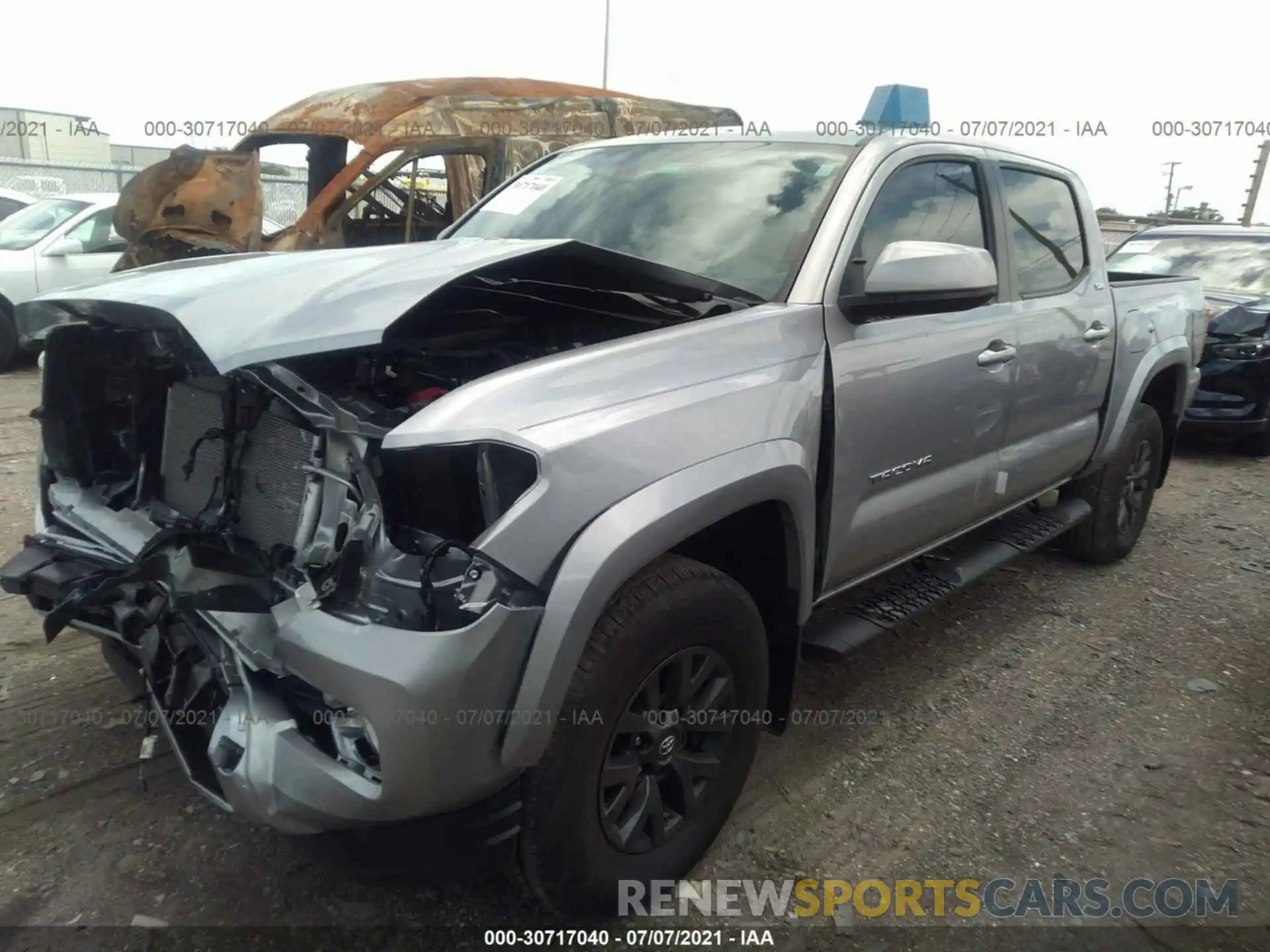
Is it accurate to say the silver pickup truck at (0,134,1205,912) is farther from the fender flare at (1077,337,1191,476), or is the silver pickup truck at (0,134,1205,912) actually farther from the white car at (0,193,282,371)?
the white car at (0,193,282,371)

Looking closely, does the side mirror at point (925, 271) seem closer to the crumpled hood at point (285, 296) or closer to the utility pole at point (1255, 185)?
the crumpled hood at point (285, 296)

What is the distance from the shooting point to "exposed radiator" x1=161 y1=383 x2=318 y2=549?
6.98 ft

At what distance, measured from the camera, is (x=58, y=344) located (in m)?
2.62

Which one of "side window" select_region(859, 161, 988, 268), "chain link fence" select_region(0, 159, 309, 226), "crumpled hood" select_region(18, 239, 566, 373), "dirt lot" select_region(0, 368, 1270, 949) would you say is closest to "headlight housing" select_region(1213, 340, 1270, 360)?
"dirt lot" select_region(0, 368, 1270, 949)

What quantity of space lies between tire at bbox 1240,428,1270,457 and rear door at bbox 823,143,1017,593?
5.61 metres

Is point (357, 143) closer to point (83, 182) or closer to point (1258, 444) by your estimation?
point (1258, 444)

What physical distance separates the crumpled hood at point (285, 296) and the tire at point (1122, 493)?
338cm

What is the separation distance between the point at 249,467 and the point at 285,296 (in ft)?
1.39

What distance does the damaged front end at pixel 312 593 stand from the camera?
1745 millimetres

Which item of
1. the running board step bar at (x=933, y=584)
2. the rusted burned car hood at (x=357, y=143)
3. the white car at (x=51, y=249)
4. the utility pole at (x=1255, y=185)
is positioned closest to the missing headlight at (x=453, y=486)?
the running board step bar at (x=933, y=584)

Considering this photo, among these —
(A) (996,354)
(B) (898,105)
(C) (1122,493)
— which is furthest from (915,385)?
(B) (898,105)

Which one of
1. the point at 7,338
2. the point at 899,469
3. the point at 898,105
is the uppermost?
the point at 898,105
